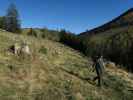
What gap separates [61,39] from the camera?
2421 inches

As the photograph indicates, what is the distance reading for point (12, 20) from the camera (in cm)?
7181

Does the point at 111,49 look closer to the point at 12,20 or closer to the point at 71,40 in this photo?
the point at 71,40

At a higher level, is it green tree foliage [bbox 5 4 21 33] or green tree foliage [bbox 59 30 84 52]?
green tree foliage [bbox 5 4 21 33]

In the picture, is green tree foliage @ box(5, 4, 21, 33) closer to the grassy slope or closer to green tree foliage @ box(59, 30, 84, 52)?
green tree foliage @ box(59, 30, 84, 52)

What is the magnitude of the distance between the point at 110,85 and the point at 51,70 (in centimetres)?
365

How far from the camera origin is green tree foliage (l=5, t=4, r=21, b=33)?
6962 centimetres

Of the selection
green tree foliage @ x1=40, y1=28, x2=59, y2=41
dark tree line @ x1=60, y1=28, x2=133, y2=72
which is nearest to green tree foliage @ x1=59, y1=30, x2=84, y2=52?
dark tree line @ x1=60, y1=28, x2=133, y2=72

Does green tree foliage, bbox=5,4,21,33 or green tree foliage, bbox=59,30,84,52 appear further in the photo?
green tree foliage, bbox=5,4,21,33

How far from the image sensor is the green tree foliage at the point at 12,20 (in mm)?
69625

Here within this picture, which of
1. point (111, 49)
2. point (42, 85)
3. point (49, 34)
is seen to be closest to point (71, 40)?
point (111, 49)

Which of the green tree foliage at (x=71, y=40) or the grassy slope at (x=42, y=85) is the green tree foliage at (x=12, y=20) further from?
the grassy slope at (x=42, y=85)

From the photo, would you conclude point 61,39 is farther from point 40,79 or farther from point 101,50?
point 40,79

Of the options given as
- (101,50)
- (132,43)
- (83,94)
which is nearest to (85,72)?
(83,94)

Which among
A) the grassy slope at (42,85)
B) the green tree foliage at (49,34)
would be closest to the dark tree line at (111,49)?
the green tree foliage at (49,34)
